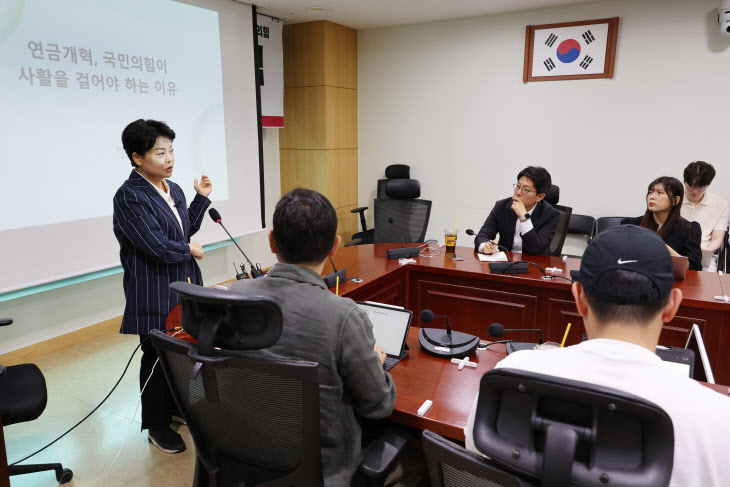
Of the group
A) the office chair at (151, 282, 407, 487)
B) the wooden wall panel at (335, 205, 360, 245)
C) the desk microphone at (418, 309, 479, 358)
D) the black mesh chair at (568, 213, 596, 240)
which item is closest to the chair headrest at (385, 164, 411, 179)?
the wooden wall panel at (335, 205, 360, 245)

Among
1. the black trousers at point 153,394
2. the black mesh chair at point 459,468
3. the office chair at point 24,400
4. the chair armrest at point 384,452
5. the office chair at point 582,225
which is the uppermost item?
the black mesh chair at point 459,468

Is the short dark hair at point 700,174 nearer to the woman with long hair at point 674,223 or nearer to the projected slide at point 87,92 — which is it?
the woman with long hair at point 674,223

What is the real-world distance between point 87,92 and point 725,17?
4.76m

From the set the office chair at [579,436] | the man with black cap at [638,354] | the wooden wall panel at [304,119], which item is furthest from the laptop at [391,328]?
the wooden wall panel at [304,119]

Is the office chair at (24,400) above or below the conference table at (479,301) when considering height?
below

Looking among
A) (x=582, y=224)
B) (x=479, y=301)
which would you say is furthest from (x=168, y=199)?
(x=582, y=224)

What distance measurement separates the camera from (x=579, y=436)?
74 centimetres

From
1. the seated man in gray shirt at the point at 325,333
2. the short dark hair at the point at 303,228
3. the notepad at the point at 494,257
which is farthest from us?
the notepad at the point at 494,257

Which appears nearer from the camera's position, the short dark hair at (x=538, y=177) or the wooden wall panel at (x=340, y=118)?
the short dark hair at (x=538, y=177)

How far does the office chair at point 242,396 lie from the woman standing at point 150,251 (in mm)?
1144

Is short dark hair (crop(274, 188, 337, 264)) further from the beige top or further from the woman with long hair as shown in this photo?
the beige top

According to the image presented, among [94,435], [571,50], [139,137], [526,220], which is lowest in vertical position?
[94,435]

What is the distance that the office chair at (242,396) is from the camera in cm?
101

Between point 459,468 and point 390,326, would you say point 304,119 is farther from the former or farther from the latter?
point 459,468
